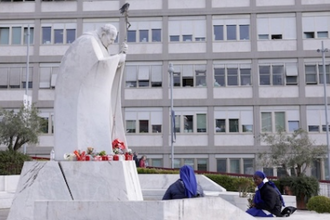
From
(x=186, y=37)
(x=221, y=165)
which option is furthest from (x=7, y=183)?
(x=186, y=37)

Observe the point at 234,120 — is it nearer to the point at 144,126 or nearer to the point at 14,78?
the point at 144,126

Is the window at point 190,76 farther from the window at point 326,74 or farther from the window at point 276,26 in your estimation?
the window at point 326,74

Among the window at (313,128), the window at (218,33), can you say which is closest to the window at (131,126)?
the window at (218,33)

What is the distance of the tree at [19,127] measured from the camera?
2384 cm

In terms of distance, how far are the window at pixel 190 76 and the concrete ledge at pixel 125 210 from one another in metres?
28.4

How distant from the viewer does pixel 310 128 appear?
34844mm

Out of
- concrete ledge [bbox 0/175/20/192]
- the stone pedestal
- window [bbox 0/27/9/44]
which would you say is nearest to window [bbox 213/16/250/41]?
window [bbox 0/27/9/44]

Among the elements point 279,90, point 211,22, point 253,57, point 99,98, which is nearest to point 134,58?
point 211,22

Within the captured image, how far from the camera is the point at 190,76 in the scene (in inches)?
1419

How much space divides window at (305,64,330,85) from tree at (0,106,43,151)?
68.3 feet

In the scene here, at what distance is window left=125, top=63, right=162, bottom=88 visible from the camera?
1427 inches

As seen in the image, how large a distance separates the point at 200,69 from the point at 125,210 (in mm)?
29262

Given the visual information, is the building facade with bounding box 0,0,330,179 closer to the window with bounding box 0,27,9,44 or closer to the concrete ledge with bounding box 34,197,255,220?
the window with bounding box 0,27,9,44

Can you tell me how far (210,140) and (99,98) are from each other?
25166 mm
